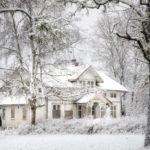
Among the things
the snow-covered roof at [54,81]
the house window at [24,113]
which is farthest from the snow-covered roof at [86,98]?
the house window at [24,113]

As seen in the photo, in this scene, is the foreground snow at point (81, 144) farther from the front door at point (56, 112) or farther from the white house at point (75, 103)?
the front door at point (56, 112)

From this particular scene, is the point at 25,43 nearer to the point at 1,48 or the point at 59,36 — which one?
the point at 1,48

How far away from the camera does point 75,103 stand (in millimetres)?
52844

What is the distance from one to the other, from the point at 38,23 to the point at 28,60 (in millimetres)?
22704

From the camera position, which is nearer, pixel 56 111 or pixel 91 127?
pixel 91 127

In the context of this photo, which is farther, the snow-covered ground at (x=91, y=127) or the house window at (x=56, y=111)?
the house window at (x=56, y=111)

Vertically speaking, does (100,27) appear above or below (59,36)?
above

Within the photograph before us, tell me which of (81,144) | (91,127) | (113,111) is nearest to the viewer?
(81,144)

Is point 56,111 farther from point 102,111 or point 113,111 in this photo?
point 113,111

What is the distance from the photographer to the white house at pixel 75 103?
164 feet

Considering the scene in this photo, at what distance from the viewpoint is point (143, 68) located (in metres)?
52.2

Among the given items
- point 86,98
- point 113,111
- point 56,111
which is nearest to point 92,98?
point 86,98

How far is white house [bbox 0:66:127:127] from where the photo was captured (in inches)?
1965

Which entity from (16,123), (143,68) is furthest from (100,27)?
(16,123)
